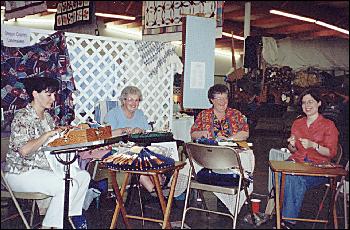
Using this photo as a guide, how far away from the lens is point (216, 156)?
11.1ft

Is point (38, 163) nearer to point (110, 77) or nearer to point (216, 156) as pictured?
point (216, 156)

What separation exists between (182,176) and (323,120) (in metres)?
1.24

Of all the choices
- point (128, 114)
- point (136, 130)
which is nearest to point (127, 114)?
point (128, 114)

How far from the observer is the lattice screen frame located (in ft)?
16.3

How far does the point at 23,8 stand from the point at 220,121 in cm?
291

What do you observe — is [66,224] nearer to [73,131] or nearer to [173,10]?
[73,131]

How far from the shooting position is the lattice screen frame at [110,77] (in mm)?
4980

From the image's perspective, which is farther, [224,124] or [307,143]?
[224,124]

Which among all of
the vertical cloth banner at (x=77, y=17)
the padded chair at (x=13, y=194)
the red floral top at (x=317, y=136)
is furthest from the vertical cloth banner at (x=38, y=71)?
the red floral top at (x=317, y=136)

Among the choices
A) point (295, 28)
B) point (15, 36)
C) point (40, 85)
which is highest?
point (295, 28)

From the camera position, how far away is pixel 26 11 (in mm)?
5754

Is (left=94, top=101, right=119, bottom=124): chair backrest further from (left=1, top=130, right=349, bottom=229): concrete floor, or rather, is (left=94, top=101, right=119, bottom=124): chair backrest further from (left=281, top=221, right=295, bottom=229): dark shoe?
(left=281, top=221, right=295, bottom=229): dark shoe

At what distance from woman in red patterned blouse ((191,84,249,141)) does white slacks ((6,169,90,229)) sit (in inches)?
55.2

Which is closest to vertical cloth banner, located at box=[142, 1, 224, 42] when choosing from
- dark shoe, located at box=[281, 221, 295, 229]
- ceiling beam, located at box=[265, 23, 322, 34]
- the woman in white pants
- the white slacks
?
dark shoe, located at box=[281, 221, 295, 229]
